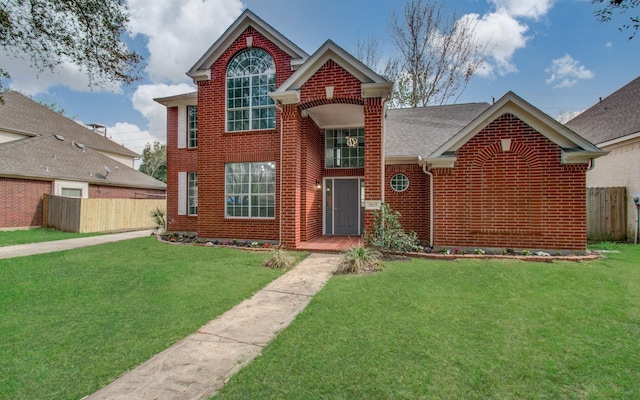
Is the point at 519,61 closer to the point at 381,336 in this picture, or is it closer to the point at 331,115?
the point at 331,115

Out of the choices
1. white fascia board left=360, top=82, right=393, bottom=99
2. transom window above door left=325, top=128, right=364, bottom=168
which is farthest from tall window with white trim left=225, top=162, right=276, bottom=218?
white fascia board left=360, top=82, right=393, bottom=99

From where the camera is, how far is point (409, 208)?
10344 millimetres

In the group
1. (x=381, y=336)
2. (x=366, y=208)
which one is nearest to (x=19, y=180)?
(x=366, y=208)

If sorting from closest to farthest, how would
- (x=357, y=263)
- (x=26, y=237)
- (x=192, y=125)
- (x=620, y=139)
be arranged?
(x=357, y=263), (x=620, y=139), (x=192, y=125), (x=26, y=237)

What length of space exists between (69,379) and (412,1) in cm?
2363

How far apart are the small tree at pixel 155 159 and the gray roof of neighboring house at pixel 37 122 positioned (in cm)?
2015

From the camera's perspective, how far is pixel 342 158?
11.7 m

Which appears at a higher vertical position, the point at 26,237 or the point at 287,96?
the point at 287,96

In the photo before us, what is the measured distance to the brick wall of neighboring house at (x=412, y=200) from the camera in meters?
10.2

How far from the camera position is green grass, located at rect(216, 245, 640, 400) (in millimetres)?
2635

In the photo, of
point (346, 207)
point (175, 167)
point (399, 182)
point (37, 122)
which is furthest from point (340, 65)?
point (37, 122)

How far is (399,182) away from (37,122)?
2466 cm

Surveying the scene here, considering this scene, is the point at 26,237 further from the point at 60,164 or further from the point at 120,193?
the point at 120,193

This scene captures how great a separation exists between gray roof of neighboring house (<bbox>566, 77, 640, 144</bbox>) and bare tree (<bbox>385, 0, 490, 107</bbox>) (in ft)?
23.5
